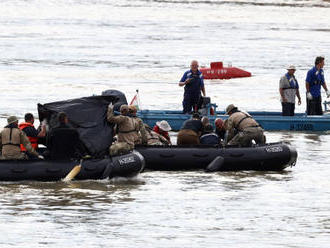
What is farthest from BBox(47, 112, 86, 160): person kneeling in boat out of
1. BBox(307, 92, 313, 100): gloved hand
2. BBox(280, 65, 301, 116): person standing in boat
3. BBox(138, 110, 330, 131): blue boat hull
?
BBox(307, 92, 313, 100): gloved hand

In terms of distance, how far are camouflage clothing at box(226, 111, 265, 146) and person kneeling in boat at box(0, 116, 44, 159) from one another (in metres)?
4.57

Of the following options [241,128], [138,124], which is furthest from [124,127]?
[241,128]

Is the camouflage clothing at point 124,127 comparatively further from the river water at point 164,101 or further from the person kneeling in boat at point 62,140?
the person kneeling in boat at point 62,140

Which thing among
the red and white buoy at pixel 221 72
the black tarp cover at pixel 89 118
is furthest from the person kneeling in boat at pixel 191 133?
the red and white buoy at pixel 221 72

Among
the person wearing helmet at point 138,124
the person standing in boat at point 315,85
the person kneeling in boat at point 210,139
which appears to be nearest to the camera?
the person wearing helmet at point 138,124

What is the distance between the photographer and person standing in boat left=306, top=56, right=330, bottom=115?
Answer: 27875 millimetres

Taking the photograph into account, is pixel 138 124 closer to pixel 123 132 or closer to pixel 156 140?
pixel 123 132

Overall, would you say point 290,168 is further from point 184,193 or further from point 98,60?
point 98,60

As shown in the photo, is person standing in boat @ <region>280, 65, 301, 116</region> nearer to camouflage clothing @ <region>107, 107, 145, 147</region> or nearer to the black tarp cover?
camouflage clothing @ <region>107, 107, 145, 147</region>

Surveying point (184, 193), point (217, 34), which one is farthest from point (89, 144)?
point (217, 34)

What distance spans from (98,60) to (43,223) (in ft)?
124

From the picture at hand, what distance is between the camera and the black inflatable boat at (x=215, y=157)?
22.3 metres

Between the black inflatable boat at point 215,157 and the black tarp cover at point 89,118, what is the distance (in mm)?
950

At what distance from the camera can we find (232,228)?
17.1 meters
